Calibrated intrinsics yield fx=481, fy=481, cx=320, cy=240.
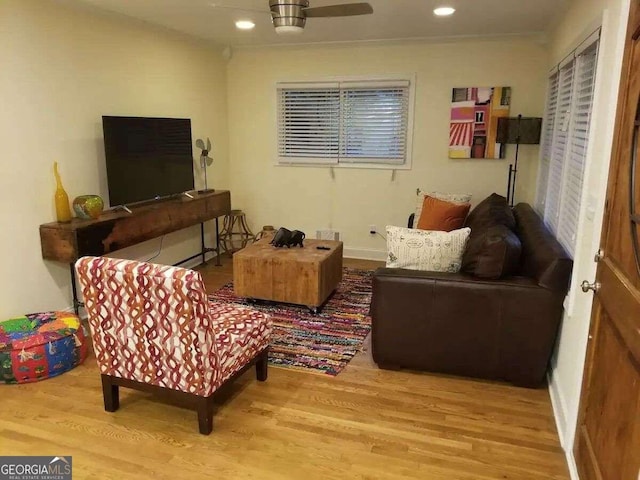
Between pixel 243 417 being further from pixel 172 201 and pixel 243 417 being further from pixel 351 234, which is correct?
pixel 351 234

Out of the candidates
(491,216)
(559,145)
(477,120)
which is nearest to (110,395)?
(491,216)

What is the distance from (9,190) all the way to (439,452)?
3091 mm

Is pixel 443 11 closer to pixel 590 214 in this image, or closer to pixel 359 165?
pixel 359 165

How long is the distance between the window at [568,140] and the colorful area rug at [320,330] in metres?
1.57

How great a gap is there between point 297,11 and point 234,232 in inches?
141

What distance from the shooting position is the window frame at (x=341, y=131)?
5.23m

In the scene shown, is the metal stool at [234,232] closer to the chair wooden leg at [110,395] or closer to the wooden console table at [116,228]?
the wooden console table at [116,228]

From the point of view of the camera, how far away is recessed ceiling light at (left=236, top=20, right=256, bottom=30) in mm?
4257

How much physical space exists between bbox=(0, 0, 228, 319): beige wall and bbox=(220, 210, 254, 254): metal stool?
4.10 ft

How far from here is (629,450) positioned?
4.79 ft

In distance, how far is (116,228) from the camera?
3.67 m

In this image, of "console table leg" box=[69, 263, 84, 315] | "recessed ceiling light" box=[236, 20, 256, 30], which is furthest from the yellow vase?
"recessed ceiling light" box=[236, 20, 256, 30]

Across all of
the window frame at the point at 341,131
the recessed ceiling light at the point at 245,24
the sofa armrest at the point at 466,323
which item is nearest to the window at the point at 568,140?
the sofa armrest at the point at 466,323

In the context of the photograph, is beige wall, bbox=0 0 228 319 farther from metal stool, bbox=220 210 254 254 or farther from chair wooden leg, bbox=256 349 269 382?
chair wooden leg, bbox=256 349 269 382
